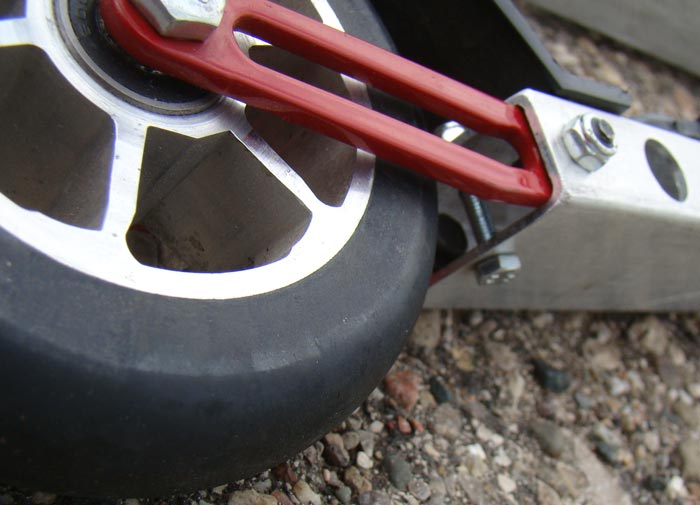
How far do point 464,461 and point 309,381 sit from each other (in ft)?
2.22

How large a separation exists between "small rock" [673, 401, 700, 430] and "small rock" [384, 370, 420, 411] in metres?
0.73

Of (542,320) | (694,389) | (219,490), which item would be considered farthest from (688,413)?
(219,490)

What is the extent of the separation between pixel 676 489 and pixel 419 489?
0.68 meters

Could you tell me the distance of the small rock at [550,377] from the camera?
2004 mm

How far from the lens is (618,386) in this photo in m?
2.10

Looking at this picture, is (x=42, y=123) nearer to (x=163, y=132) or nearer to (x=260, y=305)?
(x=163, y=132)

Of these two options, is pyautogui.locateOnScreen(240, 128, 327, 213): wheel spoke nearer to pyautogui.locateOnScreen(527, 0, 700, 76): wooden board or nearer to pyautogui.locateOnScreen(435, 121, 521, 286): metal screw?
pyautogui.locateOnScreen(435, 121, 521, 286): metal screw

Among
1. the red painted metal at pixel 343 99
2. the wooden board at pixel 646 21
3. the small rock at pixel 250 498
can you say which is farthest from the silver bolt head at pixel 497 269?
the wooden board at pixel 646 21

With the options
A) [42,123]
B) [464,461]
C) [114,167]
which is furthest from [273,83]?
[464,461]

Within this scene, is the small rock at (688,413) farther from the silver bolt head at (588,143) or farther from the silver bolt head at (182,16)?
the silver bolt head at (182,16)

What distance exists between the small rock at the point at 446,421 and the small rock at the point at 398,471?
13cm

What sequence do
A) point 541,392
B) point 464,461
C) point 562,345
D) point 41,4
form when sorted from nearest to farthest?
point 41,4 < point 464,461 < point 541,392 < point 562,345

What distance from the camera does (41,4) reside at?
130cm

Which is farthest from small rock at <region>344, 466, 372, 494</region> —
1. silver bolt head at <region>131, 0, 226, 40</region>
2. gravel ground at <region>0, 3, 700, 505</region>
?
silver bolt head at <region>131, 0, 226, 40</region>
